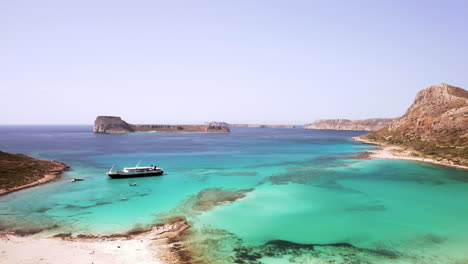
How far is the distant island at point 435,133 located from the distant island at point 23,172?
347 ft

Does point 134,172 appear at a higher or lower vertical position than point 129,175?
higher

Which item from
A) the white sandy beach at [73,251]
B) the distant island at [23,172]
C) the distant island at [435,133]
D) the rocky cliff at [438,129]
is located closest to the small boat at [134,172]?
the distant island at [23,172]

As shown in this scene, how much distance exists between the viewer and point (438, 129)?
407ft

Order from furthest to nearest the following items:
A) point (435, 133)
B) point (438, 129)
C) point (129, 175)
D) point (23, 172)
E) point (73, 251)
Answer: point (438, 129) < point (435, 133) < point (129, 175) < point (23, 172) < point (73, 251)

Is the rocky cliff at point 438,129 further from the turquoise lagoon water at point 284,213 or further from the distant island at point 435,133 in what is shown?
the turquoise lagoon water at point 284,213

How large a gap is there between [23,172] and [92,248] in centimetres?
5058

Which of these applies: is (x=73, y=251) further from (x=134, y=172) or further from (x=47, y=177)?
(x=47, y=177)

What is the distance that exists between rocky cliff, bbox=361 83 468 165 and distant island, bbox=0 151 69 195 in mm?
113631

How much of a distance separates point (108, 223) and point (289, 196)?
101ft

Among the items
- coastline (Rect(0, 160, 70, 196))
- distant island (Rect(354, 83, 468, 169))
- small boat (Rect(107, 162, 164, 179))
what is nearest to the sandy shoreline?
coastline (Rect(0, 160, 70, 196))

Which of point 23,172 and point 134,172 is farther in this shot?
point 134,172

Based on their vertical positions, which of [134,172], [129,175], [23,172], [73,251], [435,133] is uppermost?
[435,133]

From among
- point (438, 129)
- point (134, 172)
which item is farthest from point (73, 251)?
point (438, 129)

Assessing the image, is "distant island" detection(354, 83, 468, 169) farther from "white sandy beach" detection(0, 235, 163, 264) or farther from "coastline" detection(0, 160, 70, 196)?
"coastline" detection(0, 160, 70, 196)
